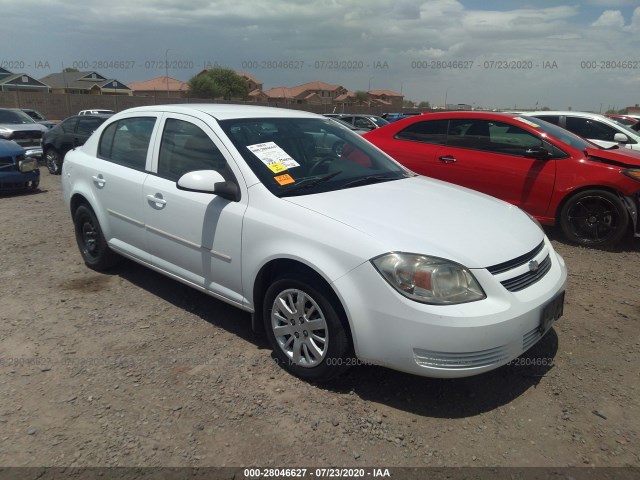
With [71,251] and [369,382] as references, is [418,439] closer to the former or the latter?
[369,382]

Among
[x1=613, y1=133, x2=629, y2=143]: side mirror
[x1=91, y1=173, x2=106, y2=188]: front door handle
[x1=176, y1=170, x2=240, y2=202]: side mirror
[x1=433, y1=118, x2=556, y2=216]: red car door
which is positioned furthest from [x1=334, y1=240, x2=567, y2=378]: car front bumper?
[x1=613, y1=133, x2=629, y2=143]: side mirror

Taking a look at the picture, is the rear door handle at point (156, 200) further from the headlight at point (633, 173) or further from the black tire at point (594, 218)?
the headlight at point (633, 173)

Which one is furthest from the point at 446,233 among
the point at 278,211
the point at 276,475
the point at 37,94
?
the point at 37,94

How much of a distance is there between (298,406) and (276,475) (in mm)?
529

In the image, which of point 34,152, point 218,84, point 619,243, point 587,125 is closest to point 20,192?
point 34,152

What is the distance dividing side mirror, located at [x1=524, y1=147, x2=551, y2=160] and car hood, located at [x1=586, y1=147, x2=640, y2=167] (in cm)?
47

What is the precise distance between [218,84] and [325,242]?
68.8 m

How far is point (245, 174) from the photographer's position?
3.22m

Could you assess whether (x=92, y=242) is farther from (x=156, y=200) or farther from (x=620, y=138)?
(x=620, y=138)

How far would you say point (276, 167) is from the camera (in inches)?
131

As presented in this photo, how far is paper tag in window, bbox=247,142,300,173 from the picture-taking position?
335 centimetres

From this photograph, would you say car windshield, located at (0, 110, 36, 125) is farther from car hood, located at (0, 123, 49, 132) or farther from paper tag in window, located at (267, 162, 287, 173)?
paper tag in window, located at (267, 162, 287, 173)

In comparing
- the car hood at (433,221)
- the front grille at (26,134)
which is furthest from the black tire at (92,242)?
the front grille at (26,134)

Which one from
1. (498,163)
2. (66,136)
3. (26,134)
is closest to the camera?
(498,163)
